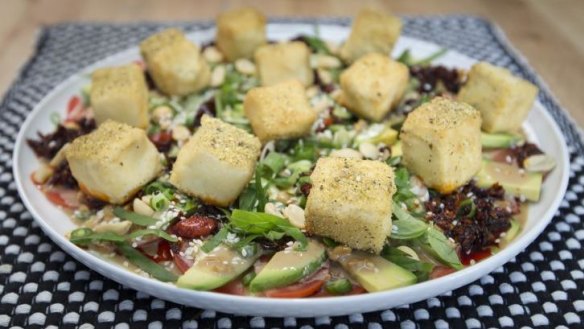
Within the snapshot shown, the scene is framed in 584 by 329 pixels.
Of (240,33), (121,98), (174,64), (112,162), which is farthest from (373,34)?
(112,162)

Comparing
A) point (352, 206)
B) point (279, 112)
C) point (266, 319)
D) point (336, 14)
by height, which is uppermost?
point (352, 206)

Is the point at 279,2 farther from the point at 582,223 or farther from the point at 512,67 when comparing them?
the point at 582,223

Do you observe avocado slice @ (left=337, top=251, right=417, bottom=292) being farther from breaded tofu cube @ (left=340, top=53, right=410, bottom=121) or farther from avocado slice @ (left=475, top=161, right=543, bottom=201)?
breaded tofu cube @ (left=340, top=53, right=410, bottom=121)

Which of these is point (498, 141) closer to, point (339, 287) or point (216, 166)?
point (339, 287)

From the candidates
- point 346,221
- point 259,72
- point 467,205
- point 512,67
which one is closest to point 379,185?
point 346,221

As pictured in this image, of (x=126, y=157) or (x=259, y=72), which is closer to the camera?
(x=126, y=157)

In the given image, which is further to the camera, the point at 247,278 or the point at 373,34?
the point at 373,34
